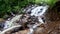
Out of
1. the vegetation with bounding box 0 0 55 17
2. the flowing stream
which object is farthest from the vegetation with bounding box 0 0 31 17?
the flowing stream

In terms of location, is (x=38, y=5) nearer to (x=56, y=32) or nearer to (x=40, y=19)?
(x=40, y=19)

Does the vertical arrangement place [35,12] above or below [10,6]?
below

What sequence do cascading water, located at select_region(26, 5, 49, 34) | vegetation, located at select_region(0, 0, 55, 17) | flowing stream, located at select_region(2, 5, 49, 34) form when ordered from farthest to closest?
1. vegetation, located at select_region(0, 0, 55, 17)
2. cascading water, located at select_region(26, 5, 49, 34)
3. flowing stream, located at select_region(2, 5, 49, 34)

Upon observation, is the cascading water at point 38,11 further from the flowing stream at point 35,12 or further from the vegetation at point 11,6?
the vegetation at point 11,6

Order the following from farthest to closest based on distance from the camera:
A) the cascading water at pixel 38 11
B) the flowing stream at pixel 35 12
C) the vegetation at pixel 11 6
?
the vegetation at pixel 11 6
the cascading water at pixel 38 11
the flowing stream at pixel 35 12

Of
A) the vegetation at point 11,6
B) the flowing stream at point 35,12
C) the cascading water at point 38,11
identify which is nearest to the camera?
the flowing stream at point 35,12

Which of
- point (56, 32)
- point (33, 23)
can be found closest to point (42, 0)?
point (33, 23)

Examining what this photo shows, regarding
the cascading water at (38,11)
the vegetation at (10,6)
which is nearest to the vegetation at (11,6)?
the vegetation at (10,6)

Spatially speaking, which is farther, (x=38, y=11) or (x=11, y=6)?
(x=11, y=6)

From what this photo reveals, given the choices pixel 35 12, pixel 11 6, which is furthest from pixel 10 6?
pixel 35 12

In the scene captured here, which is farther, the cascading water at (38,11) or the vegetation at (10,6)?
the vegetation at (10,6)

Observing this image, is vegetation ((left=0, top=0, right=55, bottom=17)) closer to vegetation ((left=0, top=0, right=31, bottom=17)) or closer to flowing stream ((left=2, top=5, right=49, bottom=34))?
vegetation ((left=0, top=0, right=31, bottom=17))

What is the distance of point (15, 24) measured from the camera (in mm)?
5977

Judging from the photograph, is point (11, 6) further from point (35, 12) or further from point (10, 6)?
point (35, 12)
